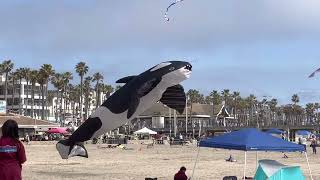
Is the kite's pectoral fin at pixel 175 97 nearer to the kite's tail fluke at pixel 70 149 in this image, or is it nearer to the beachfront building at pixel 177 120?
the kite's tail fluke at pixel 70 149

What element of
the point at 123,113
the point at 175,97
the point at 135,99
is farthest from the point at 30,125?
the point at 135,99

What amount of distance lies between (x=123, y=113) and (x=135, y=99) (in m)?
0.41

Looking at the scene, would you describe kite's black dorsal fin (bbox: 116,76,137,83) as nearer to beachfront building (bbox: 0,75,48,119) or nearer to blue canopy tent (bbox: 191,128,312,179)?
Answer: blue canopy tent (bbox: 191,128,312,179)

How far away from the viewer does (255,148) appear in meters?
12.2

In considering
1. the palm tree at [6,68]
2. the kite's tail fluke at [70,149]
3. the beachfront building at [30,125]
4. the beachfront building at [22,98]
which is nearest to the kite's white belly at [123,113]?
the kite's tail fluke at [70,149]

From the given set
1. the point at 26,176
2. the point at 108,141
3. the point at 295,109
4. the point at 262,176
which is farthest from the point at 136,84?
the point at 295,109

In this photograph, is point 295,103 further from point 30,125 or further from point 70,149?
point 70,149

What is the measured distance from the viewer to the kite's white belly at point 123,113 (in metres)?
11.1

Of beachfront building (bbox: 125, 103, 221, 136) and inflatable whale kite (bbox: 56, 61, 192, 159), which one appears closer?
inflatable whale kite (bbox: 56, 61, 192, 159)

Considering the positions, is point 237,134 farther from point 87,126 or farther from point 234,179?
point 87,126

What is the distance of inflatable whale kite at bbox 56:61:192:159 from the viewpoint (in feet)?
35.9

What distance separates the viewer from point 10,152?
6.43m

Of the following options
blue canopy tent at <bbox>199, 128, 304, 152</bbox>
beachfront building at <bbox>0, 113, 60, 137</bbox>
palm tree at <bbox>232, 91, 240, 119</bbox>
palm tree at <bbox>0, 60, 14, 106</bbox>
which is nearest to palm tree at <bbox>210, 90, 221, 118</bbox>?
palm tree at <bbox>232, 91, 240, 119</bbox>

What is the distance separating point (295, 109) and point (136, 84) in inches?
7242
